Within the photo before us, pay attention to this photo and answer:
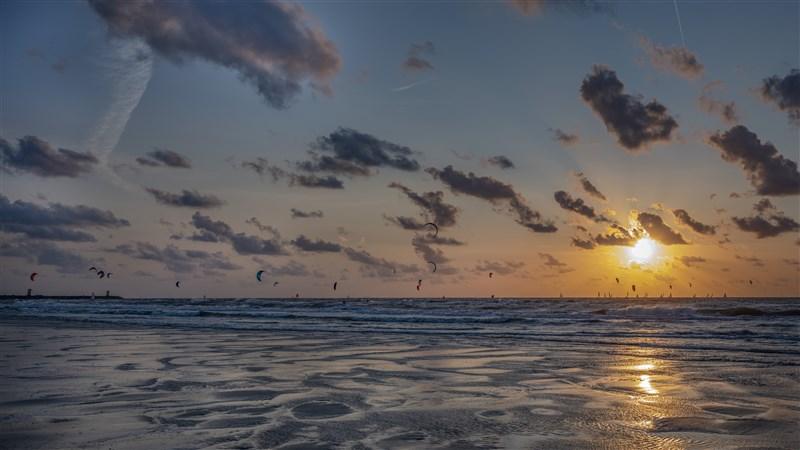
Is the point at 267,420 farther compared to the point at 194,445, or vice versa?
the point at 267,420

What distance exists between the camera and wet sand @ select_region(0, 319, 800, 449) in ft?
Answer: 21.2

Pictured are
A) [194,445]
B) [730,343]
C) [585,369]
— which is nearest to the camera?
[194,445]

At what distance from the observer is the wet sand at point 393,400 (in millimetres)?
6473

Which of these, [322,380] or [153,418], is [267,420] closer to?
[153,418]

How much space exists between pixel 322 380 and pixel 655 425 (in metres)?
6.17

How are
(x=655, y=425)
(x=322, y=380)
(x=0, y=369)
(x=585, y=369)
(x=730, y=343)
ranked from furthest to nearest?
(x=730, y=343) → (x=585, y=369) → (x=0, y=369) → (x=322, y=380) → (x=655, y=425)

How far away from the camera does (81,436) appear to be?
6391 mm

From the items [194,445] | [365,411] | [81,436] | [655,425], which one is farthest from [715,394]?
[81,436]

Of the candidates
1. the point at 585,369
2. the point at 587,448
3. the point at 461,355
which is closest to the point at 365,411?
the point at 587,448

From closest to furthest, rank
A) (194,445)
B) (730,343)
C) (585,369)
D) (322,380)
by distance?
(194,445) → (322,380) → (585,369) → (730,343)

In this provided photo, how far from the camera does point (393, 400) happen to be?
29.6ft

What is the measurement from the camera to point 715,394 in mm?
9758

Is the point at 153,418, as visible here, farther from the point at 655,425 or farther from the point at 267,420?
the point at 655,425

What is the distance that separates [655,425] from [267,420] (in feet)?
15.8
